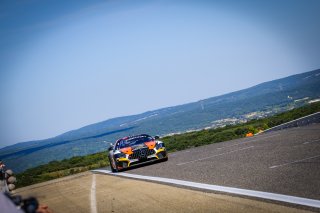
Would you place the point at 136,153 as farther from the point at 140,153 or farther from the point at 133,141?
the point at 133,141

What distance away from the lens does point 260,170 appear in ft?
31.4

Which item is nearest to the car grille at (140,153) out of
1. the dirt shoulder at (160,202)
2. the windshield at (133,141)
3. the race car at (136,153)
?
the race car at (136,153)

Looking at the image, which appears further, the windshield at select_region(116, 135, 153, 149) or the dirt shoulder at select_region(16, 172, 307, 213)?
the windshield at select_region(116, 135, 153, 149)

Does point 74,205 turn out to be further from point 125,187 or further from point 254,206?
point 254,206

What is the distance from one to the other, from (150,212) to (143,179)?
533 centimetres

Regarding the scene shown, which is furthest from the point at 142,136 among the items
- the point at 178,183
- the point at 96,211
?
the point at 96,211

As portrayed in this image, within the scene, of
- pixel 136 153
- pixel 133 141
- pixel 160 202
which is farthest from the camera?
pixel 133 141

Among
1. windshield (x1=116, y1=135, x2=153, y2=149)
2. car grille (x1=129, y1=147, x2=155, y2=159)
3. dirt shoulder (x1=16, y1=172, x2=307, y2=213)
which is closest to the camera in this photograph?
dirt shoulder (x1=16, y1=172, x2=307, y2=213)

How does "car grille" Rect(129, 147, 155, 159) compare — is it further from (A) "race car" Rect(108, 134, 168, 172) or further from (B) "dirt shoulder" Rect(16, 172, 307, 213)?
(B) "dirt shoulder" Rect(16, 172, 307, 213)

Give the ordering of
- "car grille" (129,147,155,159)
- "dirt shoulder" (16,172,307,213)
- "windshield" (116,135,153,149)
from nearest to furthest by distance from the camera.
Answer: "dirt shoulder" (16,172,307,213) < "car grille" (129,147,155,159) < "windshield" (116,135,153,149)

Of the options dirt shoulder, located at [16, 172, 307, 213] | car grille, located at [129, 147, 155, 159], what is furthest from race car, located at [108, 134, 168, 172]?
dirt shoulder, located at [16, 172, 307, 213]

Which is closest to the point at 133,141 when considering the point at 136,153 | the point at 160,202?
the point at 136,153

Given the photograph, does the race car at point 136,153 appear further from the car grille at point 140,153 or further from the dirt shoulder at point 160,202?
the dirt shoulder at point 160,202

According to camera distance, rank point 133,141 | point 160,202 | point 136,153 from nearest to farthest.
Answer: point 160,202 < point 136,153 < point 133,141
